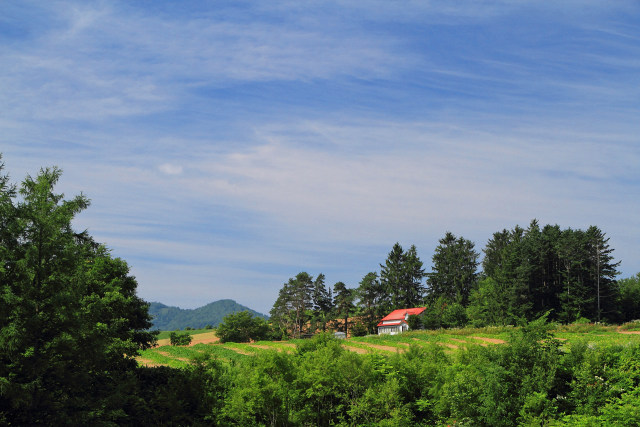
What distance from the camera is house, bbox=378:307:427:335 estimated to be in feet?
337

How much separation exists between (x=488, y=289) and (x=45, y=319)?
8506cm

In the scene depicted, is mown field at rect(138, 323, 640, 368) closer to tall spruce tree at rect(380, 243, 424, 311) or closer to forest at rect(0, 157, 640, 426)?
forest at rect(0, 157, 640, 426)

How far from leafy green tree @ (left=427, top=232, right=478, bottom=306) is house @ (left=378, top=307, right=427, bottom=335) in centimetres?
1375

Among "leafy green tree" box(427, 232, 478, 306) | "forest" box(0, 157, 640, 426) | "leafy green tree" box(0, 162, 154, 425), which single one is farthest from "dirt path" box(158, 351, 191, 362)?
"leafy green tree" box(427, 232, 478, 306)

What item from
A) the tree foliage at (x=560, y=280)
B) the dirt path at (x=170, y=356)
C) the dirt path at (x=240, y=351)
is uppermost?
the tree foliage at (x=560, y=280)

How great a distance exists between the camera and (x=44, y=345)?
2830cm

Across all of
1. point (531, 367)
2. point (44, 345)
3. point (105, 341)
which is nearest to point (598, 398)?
point (531, 367)

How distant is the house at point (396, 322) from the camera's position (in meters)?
103

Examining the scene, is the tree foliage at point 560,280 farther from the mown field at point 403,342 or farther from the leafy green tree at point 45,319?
the leafy green tree at point 45,319

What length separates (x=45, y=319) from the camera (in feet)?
92.9

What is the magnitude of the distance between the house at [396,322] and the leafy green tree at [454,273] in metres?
13.8

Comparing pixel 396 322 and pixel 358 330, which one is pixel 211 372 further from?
pixel 358 330

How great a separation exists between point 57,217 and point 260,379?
16121 mm

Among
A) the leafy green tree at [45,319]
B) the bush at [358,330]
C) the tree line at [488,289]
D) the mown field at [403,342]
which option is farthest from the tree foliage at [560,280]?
the leafy green tree at [45,319]
